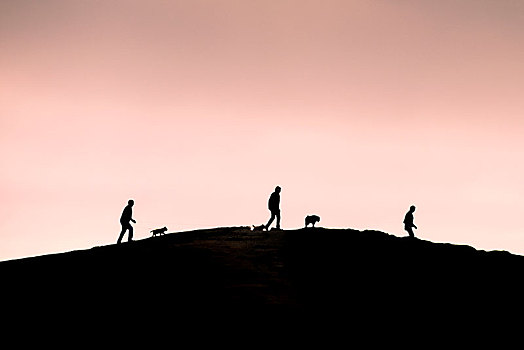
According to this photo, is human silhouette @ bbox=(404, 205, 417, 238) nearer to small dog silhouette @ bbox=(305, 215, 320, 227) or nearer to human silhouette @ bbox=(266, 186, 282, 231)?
human silhouette @ bbox=(266, 186, 282, 231)

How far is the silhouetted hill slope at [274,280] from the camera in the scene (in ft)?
56.6

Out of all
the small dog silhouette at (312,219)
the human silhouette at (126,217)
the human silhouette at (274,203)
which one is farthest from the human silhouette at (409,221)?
the human silhouette at (126,217)

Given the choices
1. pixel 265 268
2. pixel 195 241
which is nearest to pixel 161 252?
pixel 195 241

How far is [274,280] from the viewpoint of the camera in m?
19.3

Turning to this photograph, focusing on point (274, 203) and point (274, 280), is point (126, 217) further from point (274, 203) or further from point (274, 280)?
point (274, 280)

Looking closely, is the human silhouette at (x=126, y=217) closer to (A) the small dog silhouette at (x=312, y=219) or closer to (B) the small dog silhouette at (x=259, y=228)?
(B) the small dog silhouette at (x=259, y=228)

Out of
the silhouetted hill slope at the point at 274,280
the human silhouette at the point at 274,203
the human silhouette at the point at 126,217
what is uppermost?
the human silhouette at the point at 274,203

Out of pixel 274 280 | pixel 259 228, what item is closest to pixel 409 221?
pixel 259 228

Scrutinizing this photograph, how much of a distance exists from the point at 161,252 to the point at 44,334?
25.9 ft

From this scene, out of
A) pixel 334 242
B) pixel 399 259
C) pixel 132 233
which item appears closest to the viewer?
pixel 399 259

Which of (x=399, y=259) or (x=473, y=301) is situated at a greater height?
(x=399, y=259)

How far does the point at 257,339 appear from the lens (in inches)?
576

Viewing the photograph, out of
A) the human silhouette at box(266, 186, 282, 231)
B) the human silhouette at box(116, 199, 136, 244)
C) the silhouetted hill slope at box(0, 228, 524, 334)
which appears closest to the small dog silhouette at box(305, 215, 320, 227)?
the human silhouette at box(266, 186, 282, 231)

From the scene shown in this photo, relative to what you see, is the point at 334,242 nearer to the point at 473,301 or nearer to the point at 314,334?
the point at 473,301
